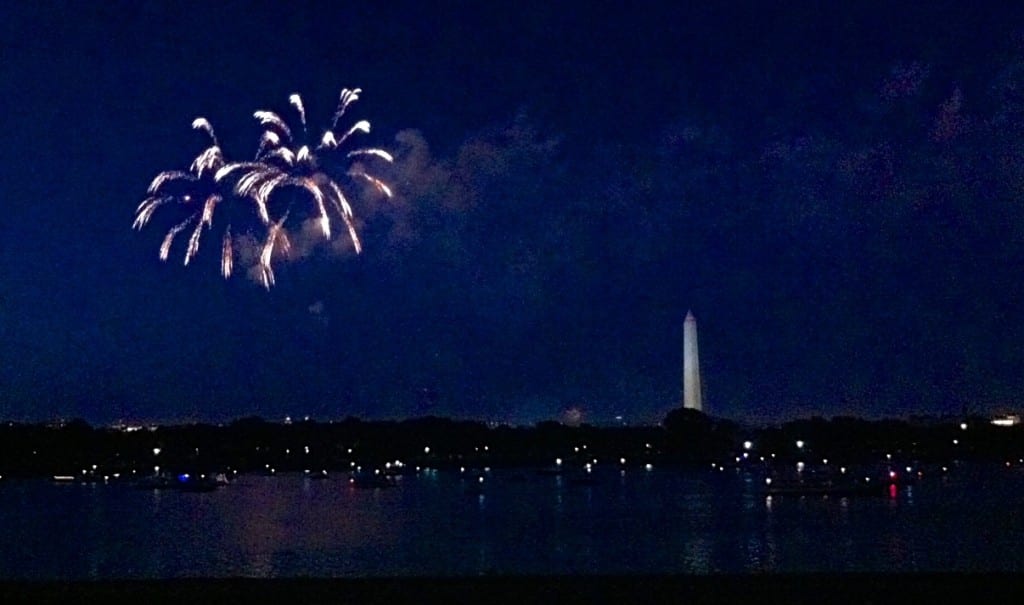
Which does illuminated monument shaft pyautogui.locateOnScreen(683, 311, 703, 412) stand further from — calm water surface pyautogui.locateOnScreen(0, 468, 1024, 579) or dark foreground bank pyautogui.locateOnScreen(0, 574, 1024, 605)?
dark foreground bank pyautogui.locateOnScreen(0, 574, 1024, 605)

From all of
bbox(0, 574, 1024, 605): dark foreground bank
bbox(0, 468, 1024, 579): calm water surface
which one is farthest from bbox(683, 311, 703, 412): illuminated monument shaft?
bbox(0, 574, 1024, 605): dark foreground bank

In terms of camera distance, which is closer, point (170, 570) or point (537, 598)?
point (537, 598)

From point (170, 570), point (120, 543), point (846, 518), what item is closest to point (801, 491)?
point (846, 518)

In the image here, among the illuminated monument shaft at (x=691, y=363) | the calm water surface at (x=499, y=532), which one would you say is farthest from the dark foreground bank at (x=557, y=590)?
the illuminated monument shaft at (x=691, y=363)

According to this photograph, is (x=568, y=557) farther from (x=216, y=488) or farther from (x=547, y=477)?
(x=547, y=477)

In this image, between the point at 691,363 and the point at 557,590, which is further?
the point at 691,363
